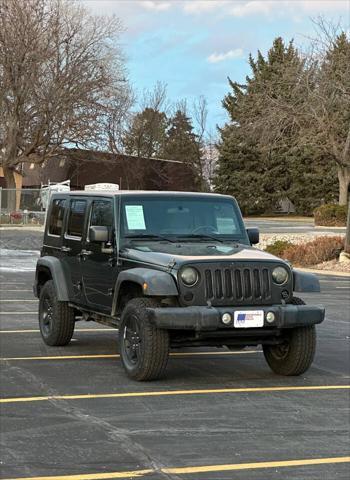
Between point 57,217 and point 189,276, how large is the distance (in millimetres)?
2985

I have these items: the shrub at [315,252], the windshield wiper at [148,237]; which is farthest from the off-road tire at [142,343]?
the shrub at [315,252]

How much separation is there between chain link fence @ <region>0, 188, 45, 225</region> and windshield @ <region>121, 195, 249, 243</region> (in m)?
40.1

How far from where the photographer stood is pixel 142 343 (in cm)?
761

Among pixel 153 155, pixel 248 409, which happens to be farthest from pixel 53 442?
pixel 153 155

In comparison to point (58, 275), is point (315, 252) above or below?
below

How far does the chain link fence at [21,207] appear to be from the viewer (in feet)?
159

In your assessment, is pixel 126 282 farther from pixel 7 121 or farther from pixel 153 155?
pixel 153 155

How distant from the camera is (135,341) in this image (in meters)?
7.85

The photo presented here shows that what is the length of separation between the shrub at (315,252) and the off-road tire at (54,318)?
16.5 meters

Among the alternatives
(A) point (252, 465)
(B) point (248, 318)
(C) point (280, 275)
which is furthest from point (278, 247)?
(A) point (252, 465)

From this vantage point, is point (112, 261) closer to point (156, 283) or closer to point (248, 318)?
point (156, 283)

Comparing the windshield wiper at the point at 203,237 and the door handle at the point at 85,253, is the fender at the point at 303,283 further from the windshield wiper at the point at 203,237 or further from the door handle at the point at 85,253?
the door handle at the point at 85,253

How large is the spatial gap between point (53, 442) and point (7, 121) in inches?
1836

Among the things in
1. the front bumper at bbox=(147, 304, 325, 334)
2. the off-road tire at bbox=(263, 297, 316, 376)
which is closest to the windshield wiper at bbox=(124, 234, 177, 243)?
the front bumper at bbox=(147, 304, 325, 334)
